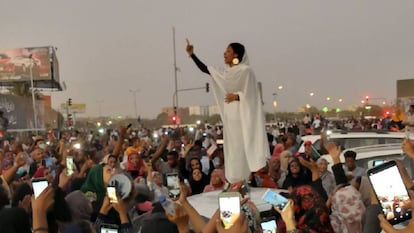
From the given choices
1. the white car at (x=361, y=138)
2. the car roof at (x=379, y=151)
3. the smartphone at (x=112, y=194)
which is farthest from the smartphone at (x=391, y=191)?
the white car at (x=361, y=138)

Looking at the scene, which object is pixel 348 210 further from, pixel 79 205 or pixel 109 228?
pixel 79 205

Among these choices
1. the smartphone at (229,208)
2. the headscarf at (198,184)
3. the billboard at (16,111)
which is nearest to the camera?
the smartphone at (229,208)

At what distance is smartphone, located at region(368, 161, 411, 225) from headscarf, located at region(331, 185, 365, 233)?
1.45m

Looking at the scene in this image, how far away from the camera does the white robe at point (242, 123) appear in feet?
16.8

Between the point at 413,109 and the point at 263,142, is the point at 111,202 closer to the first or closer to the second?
the point at 263,142

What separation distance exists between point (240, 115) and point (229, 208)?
2662mm

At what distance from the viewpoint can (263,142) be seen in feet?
16.9

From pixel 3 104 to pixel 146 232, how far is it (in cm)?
3812

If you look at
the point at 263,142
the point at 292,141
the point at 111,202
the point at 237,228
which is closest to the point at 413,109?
the point at 292,141

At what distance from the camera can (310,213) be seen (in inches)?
167

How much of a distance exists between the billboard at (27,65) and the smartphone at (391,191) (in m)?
60.4

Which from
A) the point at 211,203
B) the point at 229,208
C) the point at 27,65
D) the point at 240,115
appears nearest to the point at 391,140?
the point at 240,115

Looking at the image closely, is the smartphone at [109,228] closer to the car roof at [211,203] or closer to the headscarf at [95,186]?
the car roof at [211,203]

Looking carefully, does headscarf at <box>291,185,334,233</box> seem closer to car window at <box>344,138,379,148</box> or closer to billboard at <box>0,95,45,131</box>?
car window at <box>344,138,379,148</box>
